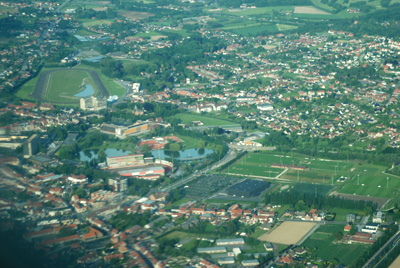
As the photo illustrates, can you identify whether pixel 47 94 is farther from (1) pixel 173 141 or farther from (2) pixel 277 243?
(2) pixel 277 243

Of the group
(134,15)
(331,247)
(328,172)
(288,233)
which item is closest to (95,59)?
(134,15)

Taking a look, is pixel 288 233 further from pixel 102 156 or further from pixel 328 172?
pixel 102 156

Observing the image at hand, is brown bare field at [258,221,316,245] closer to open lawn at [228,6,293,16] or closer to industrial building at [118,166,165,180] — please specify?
industrial building at [118,166,165,180]

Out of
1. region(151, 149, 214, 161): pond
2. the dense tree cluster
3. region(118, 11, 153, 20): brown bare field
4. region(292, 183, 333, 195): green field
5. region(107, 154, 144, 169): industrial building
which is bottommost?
region(151, 149, 214, 161): pond

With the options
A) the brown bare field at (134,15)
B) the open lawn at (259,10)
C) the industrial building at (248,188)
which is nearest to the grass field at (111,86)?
the industrial building at (248,188)

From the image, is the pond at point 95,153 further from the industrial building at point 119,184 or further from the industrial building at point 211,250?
the industrial building at point 211,250

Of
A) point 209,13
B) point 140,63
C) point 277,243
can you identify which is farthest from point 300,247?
point 209,13

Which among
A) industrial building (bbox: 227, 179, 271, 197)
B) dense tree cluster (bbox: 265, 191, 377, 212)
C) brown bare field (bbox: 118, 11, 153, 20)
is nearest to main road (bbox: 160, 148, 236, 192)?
industrial building (bbox: 227, 179, 271, 197)
